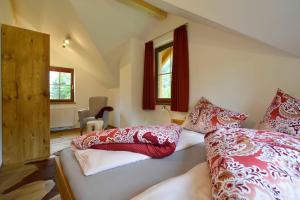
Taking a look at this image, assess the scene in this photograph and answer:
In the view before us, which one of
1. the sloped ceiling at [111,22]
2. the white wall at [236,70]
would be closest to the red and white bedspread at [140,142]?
the white wall at [236,70]

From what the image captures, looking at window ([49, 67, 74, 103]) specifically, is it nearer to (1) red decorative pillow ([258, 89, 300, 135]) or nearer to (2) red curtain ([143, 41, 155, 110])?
(2) red curtain ([143, 41, 155, 110])

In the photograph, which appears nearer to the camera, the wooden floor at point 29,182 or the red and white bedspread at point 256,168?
the red and white bedspread at point 256,168

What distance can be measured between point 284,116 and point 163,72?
2305mm

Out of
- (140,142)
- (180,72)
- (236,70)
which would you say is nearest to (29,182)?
(140,142)

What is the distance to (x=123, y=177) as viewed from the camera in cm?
85

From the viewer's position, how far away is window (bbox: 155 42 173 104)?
3.28m

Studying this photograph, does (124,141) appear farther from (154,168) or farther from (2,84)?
(2,84)

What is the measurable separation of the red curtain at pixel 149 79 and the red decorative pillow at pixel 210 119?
142 centimetres

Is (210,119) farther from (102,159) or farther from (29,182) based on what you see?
(29,182)

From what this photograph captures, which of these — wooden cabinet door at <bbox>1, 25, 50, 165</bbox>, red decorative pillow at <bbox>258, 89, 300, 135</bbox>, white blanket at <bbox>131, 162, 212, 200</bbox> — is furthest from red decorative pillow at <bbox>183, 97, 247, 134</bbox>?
wooden cabinet door at <bbox>1, 25, 50, 165</bbox>

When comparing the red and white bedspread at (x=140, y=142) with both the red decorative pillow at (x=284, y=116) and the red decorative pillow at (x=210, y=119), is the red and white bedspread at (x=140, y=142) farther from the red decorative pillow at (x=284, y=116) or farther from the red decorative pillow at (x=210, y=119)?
the red decorative pillow at (x=284, y=116)

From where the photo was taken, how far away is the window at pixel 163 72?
3281 millimetres

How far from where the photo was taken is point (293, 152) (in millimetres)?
676

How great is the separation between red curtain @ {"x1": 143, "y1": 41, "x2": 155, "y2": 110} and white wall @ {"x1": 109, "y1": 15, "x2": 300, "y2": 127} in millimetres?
593
